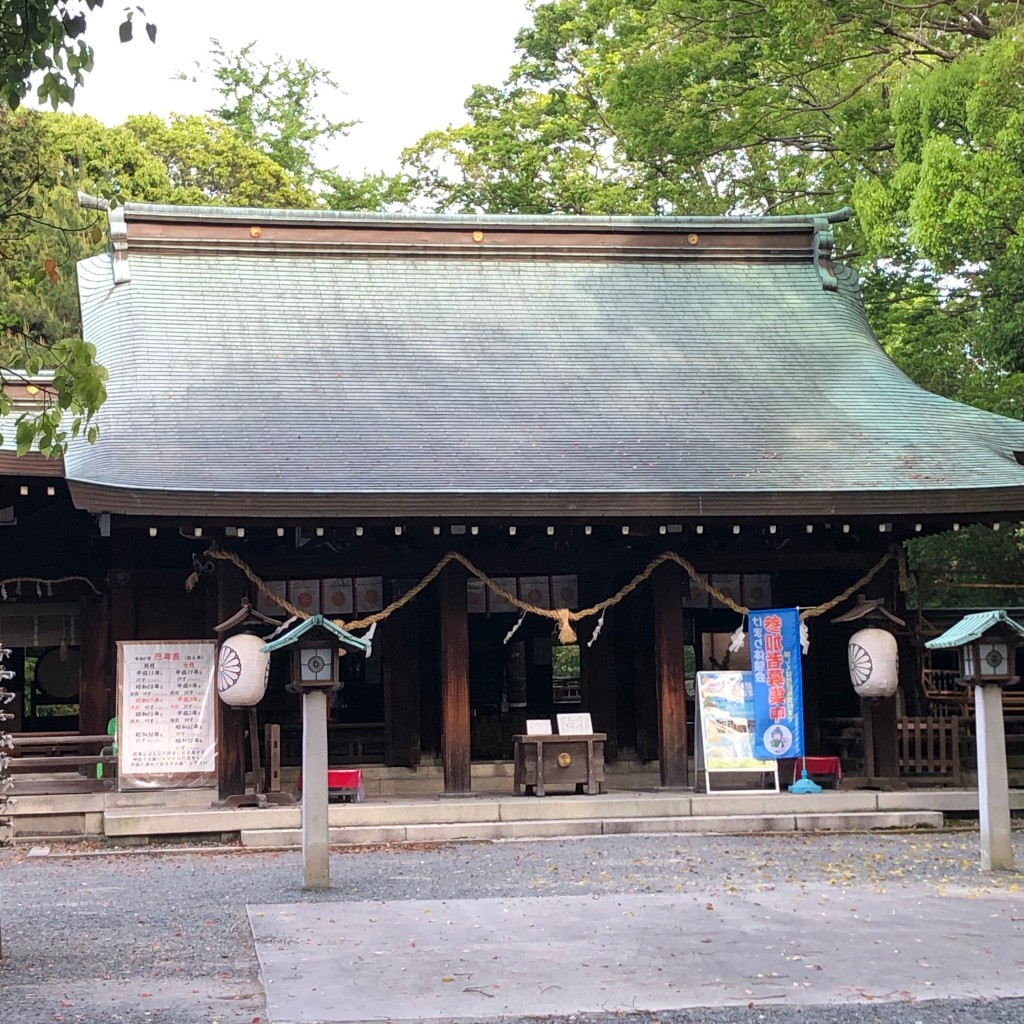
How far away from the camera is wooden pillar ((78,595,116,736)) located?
1394 centimetres

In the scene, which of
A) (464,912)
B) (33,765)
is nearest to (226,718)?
(33,765)

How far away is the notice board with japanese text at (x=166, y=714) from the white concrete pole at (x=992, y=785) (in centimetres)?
711

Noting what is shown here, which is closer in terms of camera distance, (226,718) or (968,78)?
(226,718)

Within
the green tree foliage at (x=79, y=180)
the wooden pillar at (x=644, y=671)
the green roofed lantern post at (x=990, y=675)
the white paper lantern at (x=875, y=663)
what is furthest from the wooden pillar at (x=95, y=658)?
the green roofed lantern post at (x=990, y=675)

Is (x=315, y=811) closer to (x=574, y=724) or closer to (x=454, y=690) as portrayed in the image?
(x=454, y=690)

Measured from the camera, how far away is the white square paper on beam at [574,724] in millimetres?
13219

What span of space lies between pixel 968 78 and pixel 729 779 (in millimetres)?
8173

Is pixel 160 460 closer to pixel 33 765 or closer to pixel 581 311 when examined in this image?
pixel 33 765

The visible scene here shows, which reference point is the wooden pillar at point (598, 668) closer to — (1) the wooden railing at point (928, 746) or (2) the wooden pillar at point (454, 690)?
(2) the wooden pillar at point (454, 690)

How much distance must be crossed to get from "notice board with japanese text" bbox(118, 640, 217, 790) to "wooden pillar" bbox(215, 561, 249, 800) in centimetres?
20

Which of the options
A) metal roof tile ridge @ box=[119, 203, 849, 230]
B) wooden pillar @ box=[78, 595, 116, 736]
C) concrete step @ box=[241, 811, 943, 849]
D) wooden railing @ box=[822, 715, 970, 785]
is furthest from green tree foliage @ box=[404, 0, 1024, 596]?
wooden pillar @ box=[78, 595, 116, 736]

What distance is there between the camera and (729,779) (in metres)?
13.4

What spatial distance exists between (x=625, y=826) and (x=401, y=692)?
332 centimetres

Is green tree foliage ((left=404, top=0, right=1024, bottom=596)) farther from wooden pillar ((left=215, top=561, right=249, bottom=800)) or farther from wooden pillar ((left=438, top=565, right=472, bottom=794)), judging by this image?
wooden pillar ((left=215, top=561, right=249, bottom=800))
